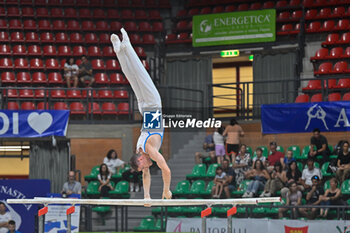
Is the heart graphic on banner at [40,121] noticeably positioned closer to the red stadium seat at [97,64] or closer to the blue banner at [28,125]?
the blue banner at [28,125]

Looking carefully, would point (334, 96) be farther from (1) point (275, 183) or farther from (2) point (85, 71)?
(2) point (85, 71)

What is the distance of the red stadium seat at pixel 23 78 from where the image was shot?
56.9 feet

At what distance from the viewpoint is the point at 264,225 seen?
37.3 ft

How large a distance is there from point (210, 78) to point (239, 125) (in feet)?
13.4

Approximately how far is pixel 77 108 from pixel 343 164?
721 cm

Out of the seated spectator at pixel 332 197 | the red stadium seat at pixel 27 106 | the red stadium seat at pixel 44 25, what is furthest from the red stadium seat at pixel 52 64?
the seated spectator at pixel 332 197

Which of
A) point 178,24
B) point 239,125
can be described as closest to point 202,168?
point 239,125

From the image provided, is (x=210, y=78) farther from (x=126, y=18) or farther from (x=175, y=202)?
(x=175, y=202)

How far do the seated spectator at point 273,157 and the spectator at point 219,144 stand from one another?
1349 millimetres

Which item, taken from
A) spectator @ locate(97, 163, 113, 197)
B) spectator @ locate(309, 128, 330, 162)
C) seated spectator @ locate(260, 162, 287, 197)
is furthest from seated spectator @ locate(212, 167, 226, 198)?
spectator @ locate(97, 163, 113, 197)

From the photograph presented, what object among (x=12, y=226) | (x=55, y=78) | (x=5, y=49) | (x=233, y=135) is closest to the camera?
(x=12, y=226)

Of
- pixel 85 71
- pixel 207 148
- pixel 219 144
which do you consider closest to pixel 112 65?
pixel 85 71

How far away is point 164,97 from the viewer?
15812 millimetres

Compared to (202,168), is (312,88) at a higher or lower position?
higher
